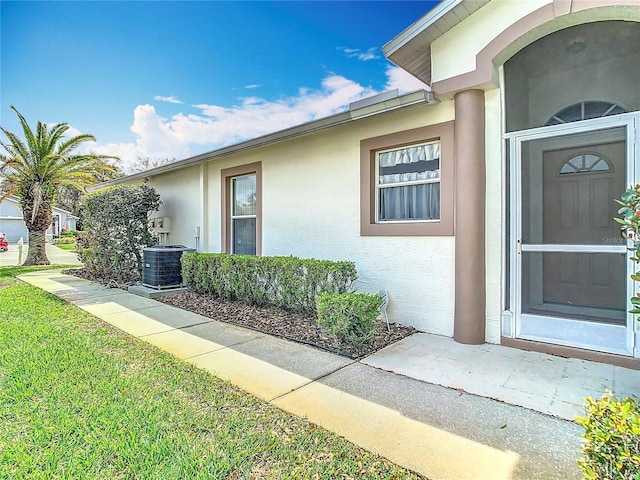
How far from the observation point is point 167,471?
221cm

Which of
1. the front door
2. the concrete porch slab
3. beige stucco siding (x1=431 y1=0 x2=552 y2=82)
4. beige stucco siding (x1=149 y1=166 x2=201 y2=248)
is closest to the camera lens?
the concrete porch slab

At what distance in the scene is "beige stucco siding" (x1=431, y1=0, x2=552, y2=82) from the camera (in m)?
4.41

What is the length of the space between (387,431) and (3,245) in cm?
3038

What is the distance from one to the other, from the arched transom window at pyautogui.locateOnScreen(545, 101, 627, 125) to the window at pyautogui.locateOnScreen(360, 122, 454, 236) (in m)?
2.16

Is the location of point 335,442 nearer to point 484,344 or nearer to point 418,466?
point 418,466

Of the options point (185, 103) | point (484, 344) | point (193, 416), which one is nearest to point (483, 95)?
point (484, 344)

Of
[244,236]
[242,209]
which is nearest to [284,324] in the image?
[244,236]

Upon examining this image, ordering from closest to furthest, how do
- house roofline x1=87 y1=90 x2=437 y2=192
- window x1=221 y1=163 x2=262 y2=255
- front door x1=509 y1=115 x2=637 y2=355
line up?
front door x1=509 y1=115 x2=637 y2=355 < house roofline x1=87 y1=90 x2=437 y2=192 < window x1=221 y1=163 x2=262 y2=255

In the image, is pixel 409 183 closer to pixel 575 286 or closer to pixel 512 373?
pixel 512 373

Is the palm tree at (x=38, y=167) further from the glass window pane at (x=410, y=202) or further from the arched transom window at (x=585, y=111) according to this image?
the arched transom window at (x=585, y=111)

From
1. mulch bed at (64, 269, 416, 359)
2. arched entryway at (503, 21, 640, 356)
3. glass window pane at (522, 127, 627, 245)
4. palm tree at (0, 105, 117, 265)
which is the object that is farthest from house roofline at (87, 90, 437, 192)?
palm tree at (0, 105, 117, 265)

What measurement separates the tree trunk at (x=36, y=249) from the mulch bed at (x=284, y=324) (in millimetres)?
10263

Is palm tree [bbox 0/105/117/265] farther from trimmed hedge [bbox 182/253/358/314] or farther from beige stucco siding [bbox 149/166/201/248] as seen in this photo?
trimmed hedge [bbox 182/253/358/314]

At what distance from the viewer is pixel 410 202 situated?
5.71m
